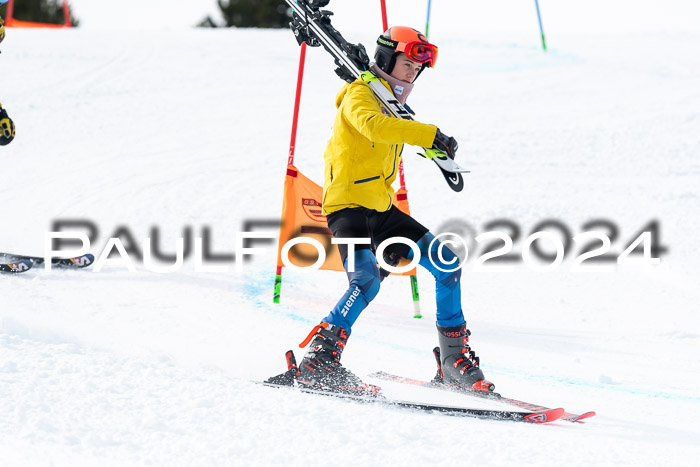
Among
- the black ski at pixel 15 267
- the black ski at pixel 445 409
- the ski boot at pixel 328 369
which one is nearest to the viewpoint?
the black ski at pixel 445 409

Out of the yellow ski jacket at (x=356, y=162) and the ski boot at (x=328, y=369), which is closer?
the ski boot at (x=328, y=369)

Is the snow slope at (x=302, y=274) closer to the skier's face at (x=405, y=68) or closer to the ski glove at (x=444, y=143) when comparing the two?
the ski glove at (x=444, y=143)

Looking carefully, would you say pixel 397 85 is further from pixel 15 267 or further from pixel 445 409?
pixel 15 267

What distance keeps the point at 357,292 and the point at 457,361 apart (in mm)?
618

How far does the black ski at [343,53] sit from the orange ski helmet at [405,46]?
132 millimetres

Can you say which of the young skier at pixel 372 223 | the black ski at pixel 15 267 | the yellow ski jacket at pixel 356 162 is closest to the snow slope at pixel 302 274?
the black ski at pixel 15 267

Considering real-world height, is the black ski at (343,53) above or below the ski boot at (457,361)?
above

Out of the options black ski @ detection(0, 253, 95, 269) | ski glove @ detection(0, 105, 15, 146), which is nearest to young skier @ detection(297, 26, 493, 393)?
ski glove @ detection(0, 105, 15, 146)

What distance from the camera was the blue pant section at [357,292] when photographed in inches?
141

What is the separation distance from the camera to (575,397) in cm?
396

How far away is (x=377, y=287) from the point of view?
12.0 feet

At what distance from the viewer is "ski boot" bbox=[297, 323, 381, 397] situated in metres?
3.49

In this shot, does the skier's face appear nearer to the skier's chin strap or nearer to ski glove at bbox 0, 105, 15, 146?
the skier's chin strap

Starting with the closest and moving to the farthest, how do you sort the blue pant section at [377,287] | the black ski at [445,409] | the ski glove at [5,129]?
the black ski at [445,409]
the blue pant section at [377,287]
the ski glove at [5,129]
